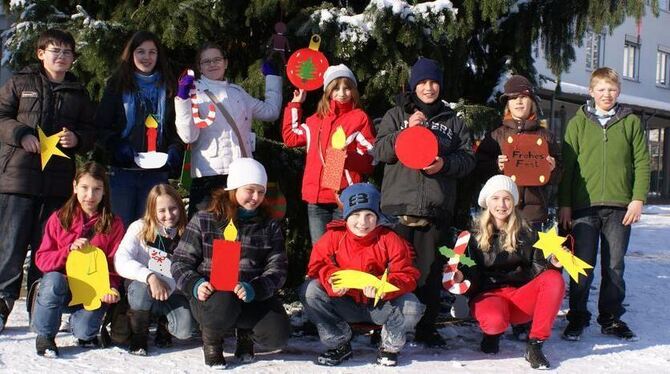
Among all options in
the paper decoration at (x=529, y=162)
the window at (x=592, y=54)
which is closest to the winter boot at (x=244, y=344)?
the paper decoration at (x=529, y=162)

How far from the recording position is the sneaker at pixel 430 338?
4.38 m

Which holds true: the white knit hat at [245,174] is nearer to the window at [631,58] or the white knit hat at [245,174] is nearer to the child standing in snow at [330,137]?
the child standing in snow at [330,137]

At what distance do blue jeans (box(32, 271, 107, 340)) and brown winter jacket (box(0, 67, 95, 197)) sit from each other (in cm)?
62

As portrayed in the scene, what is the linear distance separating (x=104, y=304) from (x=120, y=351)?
0.87ft

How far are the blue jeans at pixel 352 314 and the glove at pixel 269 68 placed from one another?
1.46m

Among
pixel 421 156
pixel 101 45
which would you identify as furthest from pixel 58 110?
pixel 421 156

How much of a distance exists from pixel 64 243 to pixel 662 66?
24612 mm

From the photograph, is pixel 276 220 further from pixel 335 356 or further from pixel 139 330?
pixel 139 330

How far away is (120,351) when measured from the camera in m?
4.00

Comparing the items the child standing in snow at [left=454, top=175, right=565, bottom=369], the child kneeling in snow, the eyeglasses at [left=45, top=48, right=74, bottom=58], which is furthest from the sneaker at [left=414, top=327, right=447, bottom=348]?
the eyeglasses at [left=45, top=48, right=74, bottom=58]

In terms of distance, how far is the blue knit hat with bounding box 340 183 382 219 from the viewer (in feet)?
13.1

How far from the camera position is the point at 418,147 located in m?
4.12

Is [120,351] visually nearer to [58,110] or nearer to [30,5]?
[58,110]

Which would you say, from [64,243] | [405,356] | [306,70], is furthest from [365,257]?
[64,243]
